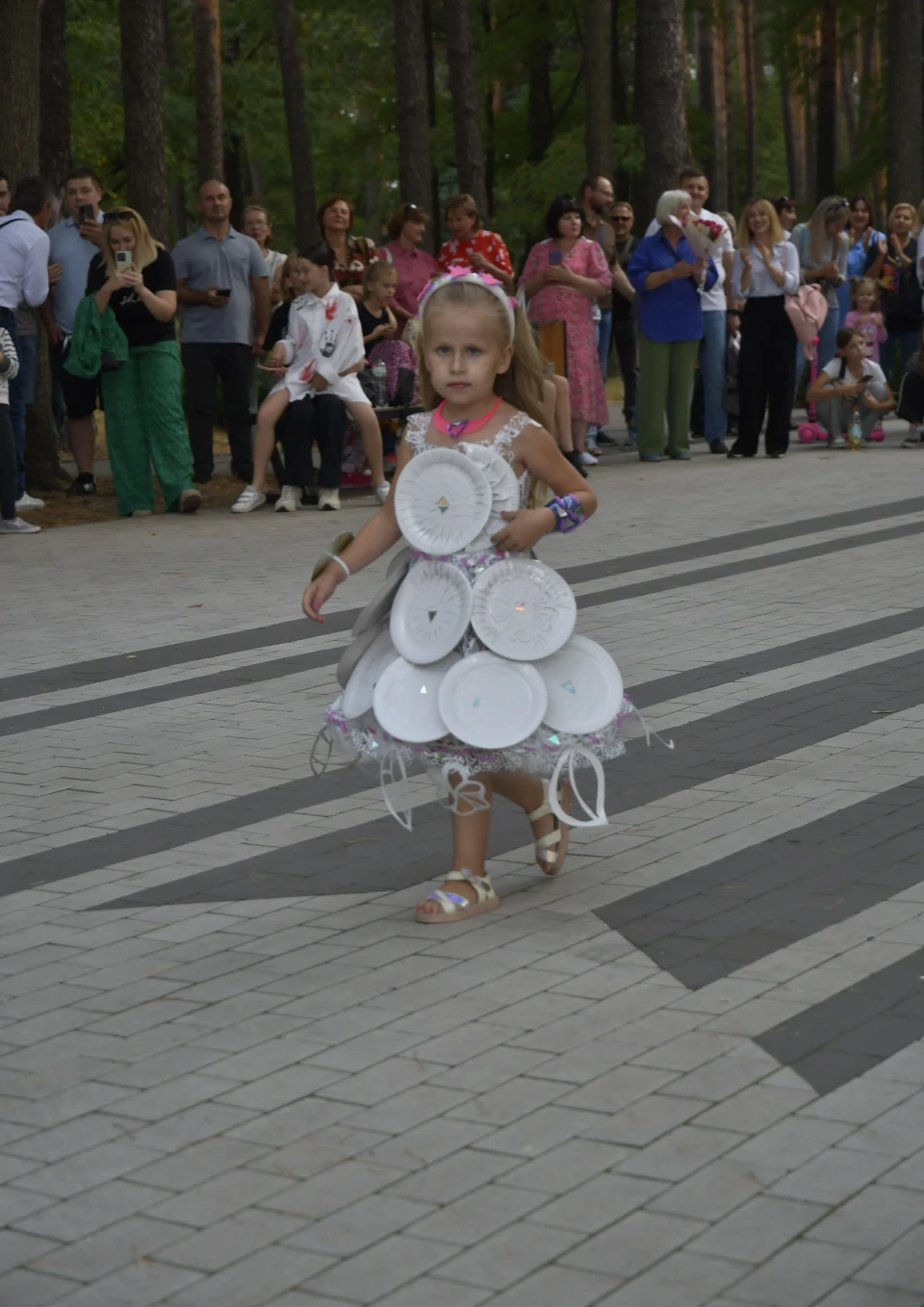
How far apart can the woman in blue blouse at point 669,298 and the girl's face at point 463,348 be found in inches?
452

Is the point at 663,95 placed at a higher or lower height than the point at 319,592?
higher

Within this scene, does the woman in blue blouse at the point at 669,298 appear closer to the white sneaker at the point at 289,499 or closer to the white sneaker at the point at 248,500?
the white sneaker at the point at 289,499

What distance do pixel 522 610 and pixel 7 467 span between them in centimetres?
855

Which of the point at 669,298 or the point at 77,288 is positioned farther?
the point at 669,298

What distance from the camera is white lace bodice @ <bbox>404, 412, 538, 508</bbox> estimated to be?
18.0 ft

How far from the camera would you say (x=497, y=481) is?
5.42 metres

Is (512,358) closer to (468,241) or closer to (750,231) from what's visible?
(468,241)

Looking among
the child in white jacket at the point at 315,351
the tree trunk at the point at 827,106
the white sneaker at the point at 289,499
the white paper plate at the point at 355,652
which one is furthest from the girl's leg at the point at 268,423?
the tree trunk at the point at 827,106

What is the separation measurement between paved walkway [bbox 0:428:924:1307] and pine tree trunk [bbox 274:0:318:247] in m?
26.4

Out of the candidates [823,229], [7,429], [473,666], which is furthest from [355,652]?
[823,229]

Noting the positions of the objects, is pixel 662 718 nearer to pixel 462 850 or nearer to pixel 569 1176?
pixel 462 850

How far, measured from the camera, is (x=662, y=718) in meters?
7.54

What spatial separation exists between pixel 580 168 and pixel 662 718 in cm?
2980

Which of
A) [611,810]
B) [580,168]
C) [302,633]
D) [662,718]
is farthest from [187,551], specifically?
[580,168]
